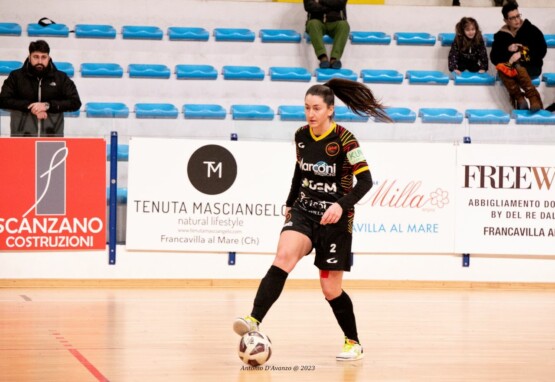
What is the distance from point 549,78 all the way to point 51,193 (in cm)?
791

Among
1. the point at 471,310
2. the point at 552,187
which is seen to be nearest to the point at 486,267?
the point at 552,187

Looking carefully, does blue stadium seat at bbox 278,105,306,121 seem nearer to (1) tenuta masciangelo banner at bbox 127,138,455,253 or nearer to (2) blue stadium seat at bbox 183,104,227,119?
(2) blue stadium seat at bbox 183,104,227,119

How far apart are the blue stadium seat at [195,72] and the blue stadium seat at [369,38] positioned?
7.80 ft

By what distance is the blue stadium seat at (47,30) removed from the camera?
13375mm

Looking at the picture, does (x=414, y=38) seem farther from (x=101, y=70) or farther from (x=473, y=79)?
(x=101, y=70)

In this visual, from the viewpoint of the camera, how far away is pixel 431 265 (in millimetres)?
10422

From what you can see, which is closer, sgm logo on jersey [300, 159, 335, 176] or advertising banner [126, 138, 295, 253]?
sgm logo on jersey [300, 159, 335, 176]

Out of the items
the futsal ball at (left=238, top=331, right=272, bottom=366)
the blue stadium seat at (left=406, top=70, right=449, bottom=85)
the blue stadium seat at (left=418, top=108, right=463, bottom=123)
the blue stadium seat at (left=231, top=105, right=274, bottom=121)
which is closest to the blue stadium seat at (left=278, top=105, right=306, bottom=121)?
the blue stadium seat at (left=231, top=105, right=274, bottom=121)

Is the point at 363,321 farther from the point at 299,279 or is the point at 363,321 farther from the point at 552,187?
the point at 552,187

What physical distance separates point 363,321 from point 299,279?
2542mm

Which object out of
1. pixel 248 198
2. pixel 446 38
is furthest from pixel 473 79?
pixel 248 198

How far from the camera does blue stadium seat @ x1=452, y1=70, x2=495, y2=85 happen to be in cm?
1369

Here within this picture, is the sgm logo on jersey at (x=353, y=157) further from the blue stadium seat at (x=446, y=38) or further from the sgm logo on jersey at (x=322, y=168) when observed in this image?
the blue stadium seat at (x=446, y=38)

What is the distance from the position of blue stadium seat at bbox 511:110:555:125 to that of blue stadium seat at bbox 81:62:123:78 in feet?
18.7
